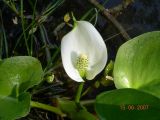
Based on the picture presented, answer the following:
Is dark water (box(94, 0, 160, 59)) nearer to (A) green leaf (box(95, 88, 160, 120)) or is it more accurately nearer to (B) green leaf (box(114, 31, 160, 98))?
(B) green leaf (box(114, 31, 160, 98))

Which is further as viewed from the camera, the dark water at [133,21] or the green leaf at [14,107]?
the dark water at [133,21]

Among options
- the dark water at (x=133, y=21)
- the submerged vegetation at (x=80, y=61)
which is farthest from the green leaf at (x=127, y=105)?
the dark water at (x=133, y=21)

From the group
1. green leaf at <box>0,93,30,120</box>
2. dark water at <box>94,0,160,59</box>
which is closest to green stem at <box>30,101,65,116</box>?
green leaf at <box>0,93,30,120</box>

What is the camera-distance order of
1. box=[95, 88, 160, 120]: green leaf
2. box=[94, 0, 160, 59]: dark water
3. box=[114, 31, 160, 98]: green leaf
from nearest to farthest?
box=[95, 88, 160, 120]: green leaf
box=[114, 31, 160, 98]: green leaf
box=[94, 0, 160, 59]: dark water

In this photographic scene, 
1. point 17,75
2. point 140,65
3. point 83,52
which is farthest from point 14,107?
point 140,65

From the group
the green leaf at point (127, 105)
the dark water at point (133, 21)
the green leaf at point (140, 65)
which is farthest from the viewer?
the dark water at point (133, 21)

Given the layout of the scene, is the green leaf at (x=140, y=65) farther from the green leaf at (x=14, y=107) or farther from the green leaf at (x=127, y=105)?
the green leaf at (x=14, y=107)

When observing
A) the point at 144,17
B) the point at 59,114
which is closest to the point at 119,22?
the point at 144,17
